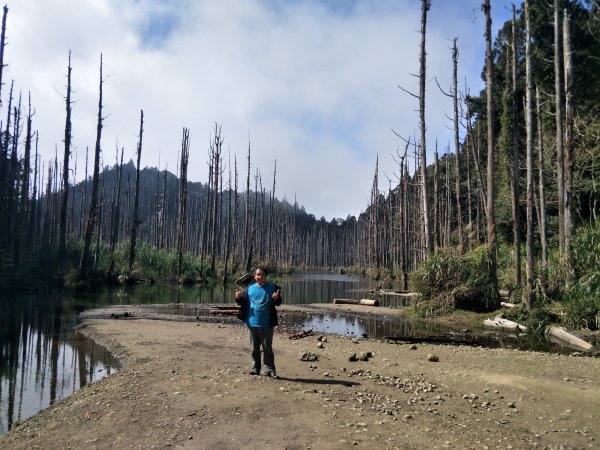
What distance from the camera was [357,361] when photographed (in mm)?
8289

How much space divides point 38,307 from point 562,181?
20.2 m

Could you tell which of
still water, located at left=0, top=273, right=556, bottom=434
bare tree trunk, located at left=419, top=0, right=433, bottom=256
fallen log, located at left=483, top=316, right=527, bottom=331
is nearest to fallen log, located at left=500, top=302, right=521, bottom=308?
fallen log, located at left=483, top=316, right=527, bottom=331

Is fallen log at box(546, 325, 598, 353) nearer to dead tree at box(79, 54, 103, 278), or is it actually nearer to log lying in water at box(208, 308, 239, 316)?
log lying in water at box(208, 308, 239, 316)

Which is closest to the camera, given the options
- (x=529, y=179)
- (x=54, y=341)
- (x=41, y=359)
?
(x=41, y=359)

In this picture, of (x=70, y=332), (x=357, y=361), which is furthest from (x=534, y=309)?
(x=70, y=332)

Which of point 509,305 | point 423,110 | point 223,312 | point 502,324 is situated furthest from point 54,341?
point 423,110

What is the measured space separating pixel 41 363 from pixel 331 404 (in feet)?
21.1

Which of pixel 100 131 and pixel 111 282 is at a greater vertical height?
pixel 100 131

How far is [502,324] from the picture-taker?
42.3 feet

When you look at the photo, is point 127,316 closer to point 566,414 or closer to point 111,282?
point 566,414

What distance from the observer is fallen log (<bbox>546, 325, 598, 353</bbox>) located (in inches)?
388

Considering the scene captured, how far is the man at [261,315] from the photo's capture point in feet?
22.5

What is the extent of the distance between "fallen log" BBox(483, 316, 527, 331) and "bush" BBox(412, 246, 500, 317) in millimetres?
1499

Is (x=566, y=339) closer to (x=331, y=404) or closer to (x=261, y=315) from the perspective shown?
(x=331, y=404)
